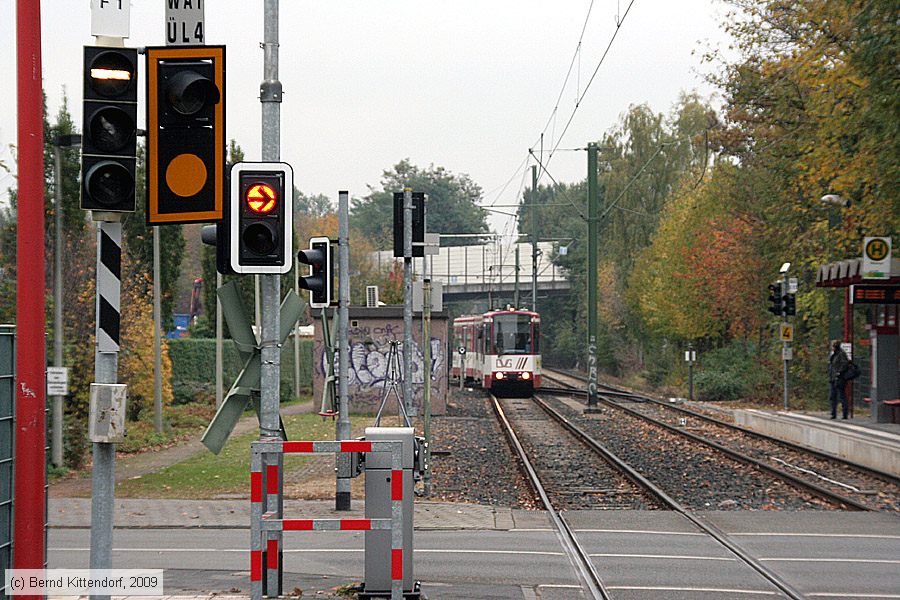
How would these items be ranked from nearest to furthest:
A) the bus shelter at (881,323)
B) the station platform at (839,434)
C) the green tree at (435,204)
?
the station platform at (839,434) → the bus shelter at (881,323) → the green tree at (435,204)

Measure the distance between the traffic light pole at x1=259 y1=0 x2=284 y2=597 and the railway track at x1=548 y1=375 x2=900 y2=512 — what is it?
31.7 feet

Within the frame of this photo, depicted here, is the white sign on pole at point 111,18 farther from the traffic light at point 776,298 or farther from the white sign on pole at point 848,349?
the traffic light at point 776,298

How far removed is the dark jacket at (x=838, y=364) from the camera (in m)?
27.7

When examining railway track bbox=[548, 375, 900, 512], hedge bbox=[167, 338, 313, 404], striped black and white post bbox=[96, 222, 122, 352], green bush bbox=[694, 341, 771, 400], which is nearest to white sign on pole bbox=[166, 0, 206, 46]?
striped black and white post bbox=[96, 222, 122, 352]

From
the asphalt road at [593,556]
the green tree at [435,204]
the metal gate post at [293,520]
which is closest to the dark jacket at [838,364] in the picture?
the asphalt road at [593,556]

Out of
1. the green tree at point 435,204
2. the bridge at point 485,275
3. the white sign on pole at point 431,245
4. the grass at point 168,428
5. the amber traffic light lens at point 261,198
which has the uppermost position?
the green tree at point 435,204

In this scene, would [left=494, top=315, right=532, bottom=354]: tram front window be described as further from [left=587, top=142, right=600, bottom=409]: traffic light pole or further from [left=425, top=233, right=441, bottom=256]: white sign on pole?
[left=425, top=233, right=441, bottom=256]: white sign on pole

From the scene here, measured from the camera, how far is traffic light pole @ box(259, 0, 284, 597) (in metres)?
8.63

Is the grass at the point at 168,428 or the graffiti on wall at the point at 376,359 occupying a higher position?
the graffiti on wall at the point at 376,359

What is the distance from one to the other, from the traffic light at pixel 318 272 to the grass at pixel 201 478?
15.4ft

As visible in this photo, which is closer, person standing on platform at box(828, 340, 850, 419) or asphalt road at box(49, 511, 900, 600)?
asphalt road at box(49, 511, 900, 600)

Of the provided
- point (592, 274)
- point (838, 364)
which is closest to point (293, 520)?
point (838, 364)

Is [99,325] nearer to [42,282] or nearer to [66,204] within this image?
[42,282]

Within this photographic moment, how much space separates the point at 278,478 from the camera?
8641mm
